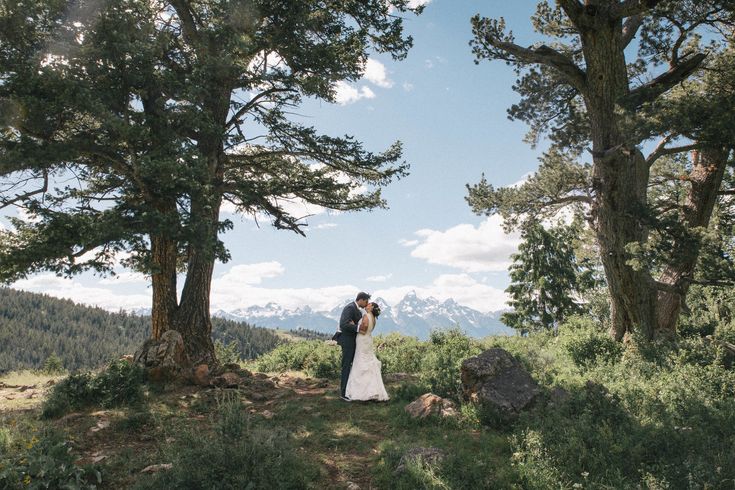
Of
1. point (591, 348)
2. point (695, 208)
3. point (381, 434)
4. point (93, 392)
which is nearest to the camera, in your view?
point (381, 434)

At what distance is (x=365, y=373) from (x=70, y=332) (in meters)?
200

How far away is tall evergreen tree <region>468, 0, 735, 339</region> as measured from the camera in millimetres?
10094

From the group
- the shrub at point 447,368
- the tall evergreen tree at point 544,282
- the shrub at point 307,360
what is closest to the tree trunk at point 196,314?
the shrub at point 307,360

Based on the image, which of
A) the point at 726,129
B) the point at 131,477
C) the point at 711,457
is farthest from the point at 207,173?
the point at 726,129

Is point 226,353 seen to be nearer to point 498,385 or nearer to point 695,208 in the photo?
point 498,385

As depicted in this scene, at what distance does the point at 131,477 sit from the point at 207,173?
647 cm

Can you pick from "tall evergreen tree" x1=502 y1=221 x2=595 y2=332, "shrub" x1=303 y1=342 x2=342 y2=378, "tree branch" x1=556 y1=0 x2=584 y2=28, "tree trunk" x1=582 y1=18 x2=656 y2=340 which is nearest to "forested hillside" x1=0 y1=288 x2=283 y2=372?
"tall evergreen tree" x1=502 y1=221 x2=595 y2=332

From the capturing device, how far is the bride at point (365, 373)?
1002 cm

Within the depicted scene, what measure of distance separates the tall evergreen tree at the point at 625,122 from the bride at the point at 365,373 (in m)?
6.72

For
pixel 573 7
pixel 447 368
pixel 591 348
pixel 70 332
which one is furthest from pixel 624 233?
pixel 70 332

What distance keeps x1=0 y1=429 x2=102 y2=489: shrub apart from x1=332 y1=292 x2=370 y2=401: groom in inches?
223

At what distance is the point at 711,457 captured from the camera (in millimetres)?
5477

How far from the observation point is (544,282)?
32969 millimetres

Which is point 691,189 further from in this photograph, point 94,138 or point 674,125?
point 94,138
